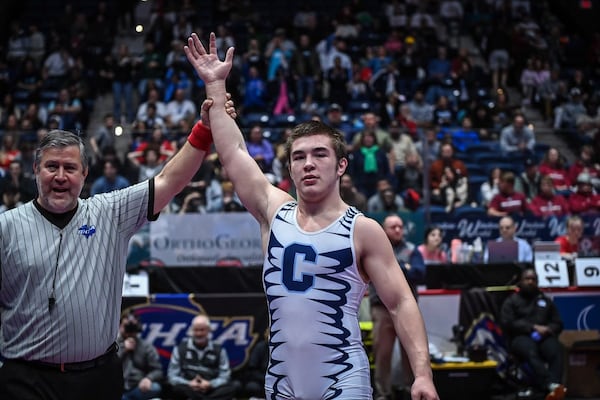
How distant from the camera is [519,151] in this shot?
14.6 meters

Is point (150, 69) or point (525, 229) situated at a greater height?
point (150, 69)

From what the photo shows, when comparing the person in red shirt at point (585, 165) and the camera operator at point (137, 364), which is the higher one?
the person in red shirt at point (585, 165)

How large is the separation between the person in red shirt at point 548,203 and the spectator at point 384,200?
77.2 inches

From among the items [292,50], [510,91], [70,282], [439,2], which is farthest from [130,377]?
[439,2]

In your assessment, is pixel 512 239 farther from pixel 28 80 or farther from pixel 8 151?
pixel 28 80

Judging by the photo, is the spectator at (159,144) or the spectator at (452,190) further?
the spectator at (159,144)

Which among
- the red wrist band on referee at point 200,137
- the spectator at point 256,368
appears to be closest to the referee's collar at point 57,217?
the red wrist band on referee at point 200,137

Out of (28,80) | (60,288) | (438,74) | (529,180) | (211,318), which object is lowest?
(211,318)

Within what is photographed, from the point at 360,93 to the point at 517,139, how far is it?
19.2ft

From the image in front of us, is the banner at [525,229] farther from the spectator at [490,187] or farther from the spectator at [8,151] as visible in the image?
the spectator at [8,151]

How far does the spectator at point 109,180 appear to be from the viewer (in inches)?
532

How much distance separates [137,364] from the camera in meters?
10.8

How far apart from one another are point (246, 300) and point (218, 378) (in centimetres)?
105

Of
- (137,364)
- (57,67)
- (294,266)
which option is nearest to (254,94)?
(57,67)
